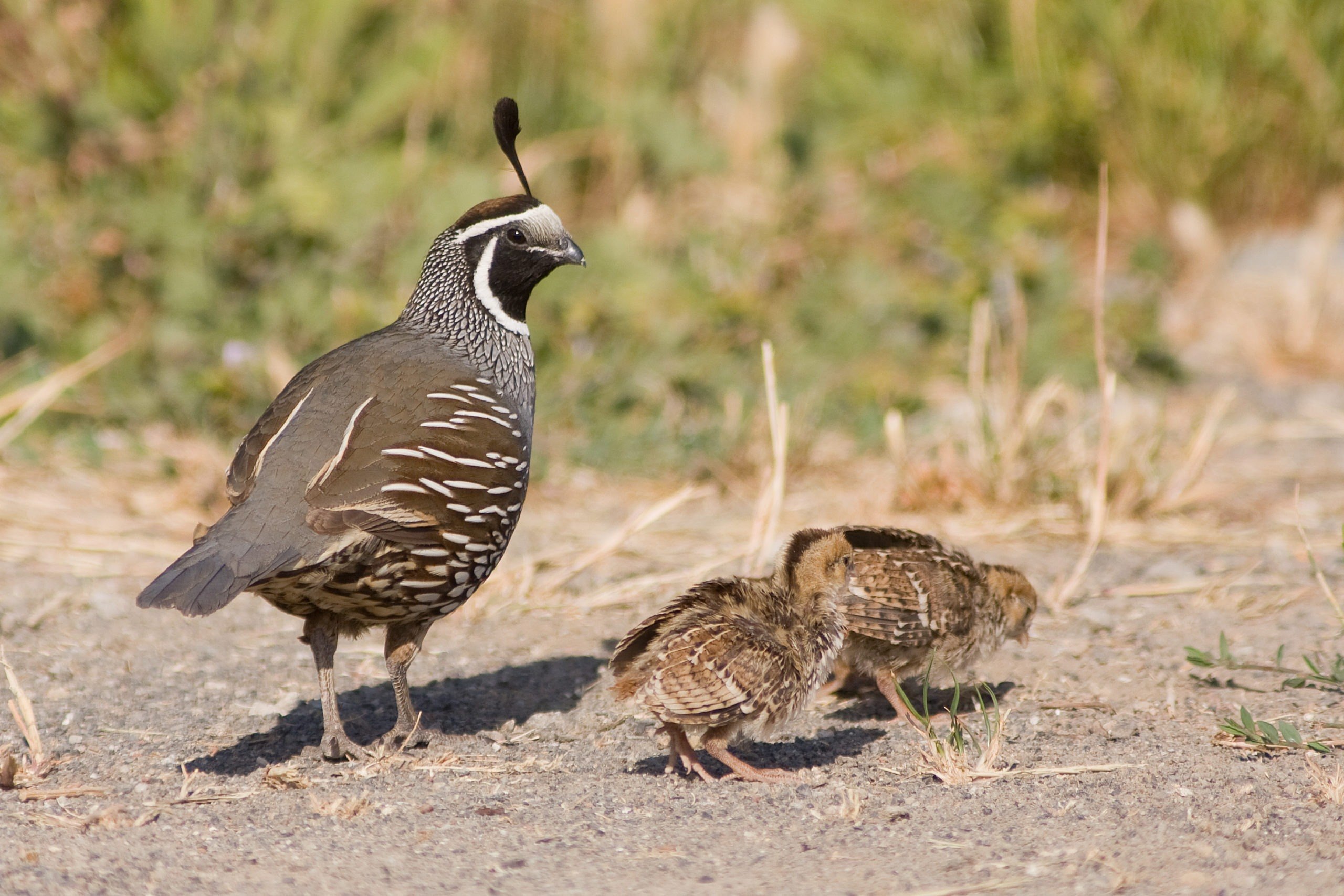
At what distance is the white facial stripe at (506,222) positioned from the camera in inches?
194

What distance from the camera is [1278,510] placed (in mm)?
6398

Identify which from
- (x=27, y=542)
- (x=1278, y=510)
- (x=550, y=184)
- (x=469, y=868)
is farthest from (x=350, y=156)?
(x=469, y=868)

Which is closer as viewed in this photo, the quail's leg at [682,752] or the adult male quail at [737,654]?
the adult male quail at [737,654]

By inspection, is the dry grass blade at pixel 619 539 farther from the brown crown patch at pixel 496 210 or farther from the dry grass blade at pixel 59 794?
the dry grass blade at pixel 59 794

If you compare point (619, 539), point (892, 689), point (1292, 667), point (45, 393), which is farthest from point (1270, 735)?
point (45, 393)

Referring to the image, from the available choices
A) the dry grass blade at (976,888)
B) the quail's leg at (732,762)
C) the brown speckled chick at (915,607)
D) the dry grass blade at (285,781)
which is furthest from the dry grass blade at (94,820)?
the brown speckled chick at (915,607)

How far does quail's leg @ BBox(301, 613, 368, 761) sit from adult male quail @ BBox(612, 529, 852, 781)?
2.62 ft

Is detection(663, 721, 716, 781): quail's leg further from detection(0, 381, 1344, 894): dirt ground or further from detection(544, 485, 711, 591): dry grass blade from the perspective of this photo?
detection(544, 485, 711, 591): dry grass blade

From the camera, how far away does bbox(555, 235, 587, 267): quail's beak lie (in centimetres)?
500

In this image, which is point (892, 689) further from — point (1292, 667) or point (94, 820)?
point (94, 820)

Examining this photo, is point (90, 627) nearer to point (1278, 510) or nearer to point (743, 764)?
point (743, 764)

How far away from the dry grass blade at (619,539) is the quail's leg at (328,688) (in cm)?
138

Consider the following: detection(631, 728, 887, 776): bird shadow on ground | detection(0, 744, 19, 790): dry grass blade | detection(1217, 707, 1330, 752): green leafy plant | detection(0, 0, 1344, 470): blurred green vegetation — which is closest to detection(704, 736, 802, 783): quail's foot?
detection(631, 728, 887, 776): bird shadow on ground

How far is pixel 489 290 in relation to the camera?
493cm
